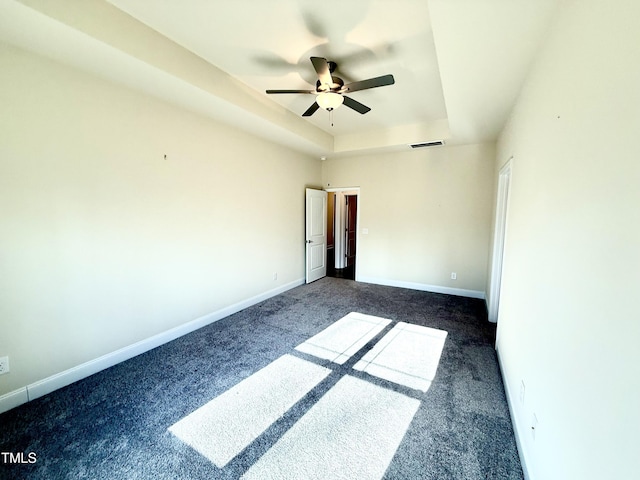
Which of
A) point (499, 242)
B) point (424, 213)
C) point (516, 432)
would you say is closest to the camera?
point (516, 432)

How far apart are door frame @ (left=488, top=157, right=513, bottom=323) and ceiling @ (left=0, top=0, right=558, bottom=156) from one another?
2.64ft

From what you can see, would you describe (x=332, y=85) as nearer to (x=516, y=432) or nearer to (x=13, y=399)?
(x=516, y=432)

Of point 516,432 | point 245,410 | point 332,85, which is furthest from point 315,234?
point 516,432

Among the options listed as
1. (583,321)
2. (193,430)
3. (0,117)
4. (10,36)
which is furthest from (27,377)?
(583,321)

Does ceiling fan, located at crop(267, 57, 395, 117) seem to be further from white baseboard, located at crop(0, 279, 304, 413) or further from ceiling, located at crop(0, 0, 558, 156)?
white baseboard, located at crop(0, 279, 304, 413)

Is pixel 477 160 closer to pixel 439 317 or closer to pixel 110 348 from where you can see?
pixel 439 317

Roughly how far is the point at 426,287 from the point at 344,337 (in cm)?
249

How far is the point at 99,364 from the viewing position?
2480 mm

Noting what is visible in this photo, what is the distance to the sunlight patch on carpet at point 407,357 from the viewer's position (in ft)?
7.97

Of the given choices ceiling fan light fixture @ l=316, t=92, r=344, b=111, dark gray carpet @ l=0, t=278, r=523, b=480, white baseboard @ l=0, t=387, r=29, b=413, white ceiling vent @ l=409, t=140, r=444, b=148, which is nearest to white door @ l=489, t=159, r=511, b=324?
dark gray carpet @ l=0, t=278, r=523, b=480

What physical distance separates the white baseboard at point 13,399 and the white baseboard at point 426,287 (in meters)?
4.74

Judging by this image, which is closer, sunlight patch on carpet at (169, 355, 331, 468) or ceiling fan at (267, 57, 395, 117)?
sunlight patch on carpet at (169, 355, 331, 468)

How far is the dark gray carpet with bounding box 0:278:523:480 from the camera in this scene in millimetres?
1567

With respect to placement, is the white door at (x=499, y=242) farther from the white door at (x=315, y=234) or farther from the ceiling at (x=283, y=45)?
the white door at (x=315, y=234)
